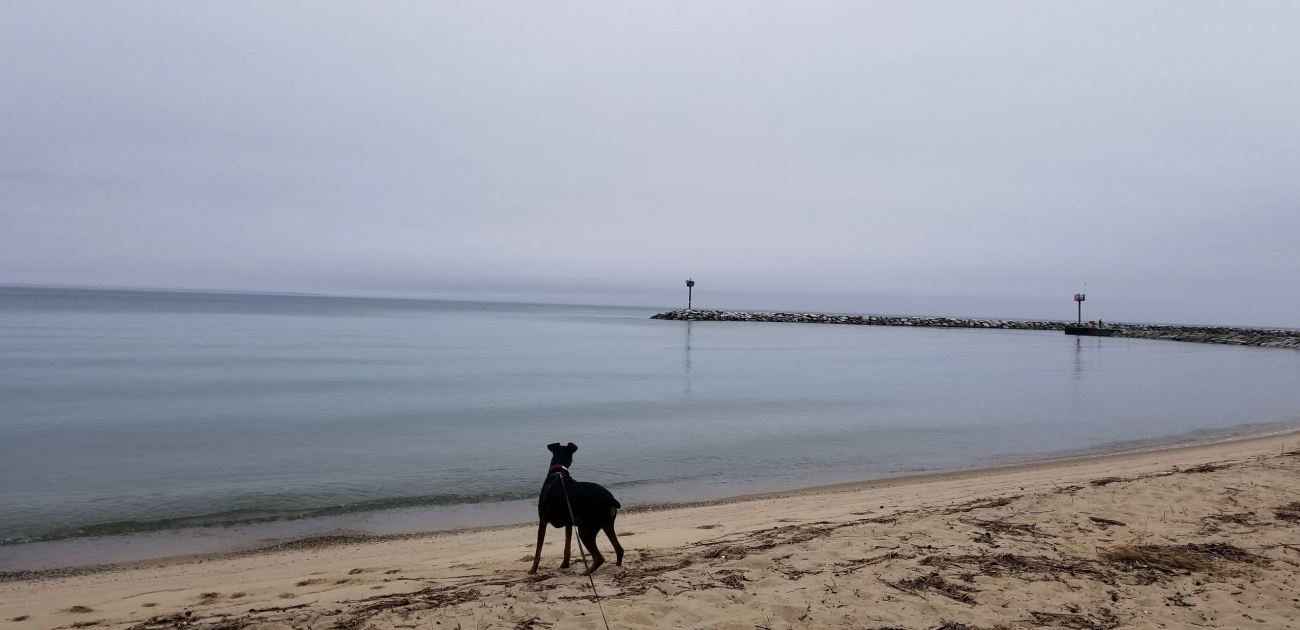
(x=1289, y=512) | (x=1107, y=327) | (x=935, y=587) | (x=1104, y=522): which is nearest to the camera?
(x=935, y=587)

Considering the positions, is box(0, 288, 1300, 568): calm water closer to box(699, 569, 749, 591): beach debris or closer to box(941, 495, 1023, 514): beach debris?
box(941, 495, 1023, 514): beach debris

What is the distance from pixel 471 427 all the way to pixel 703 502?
7445 millimetres

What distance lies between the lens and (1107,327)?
2945 inches

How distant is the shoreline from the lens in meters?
7.01

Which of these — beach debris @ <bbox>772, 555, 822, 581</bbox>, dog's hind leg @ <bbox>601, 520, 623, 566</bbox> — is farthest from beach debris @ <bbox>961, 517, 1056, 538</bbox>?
dog's hind leg @ <bbox>601, 520, 623, 566</bbox>

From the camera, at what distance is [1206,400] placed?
21594 millimetres

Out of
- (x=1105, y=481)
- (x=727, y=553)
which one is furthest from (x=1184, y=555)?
(x=1105, y=481)

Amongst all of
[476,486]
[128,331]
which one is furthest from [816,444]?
[128,331]

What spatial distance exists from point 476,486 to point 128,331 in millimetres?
51979

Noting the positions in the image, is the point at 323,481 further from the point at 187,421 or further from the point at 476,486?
the point at 187,421

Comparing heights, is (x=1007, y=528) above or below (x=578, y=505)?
below

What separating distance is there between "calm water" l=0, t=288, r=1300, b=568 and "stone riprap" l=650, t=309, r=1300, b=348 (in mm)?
34084

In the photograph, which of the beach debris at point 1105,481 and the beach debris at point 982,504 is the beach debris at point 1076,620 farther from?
the beach debris at point 1105,481

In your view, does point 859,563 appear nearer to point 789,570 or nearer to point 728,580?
point 789,570
